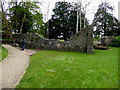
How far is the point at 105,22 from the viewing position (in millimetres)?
32844

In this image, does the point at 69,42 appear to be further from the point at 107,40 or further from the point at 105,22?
the point at 105,22

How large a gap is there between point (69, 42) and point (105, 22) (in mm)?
24768

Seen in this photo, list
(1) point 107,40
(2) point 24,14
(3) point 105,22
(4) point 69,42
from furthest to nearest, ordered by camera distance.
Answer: (3) point 105,22, (1) point 107,40, (2) point 24,14, (4) point 69,42

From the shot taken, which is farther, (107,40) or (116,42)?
A: (116,42)

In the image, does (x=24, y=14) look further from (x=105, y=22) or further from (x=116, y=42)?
(x=105, y=22)

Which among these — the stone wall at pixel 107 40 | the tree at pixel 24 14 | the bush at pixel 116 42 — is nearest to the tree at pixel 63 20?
the tree at pixel 24 14

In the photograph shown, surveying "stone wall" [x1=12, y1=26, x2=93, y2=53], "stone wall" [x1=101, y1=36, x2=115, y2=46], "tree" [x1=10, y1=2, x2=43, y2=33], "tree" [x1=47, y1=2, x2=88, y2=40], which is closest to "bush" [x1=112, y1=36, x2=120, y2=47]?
"stone wall" [x1=101, y1=36, x2=115, y2=46]

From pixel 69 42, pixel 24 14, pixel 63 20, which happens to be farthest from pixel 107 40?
pixel 24 14

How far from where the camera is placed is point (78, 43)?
1248 cm

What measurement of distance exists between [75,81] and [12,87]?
2.10 meters

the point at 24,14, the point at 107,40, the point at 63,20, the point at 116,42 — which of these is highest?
the point at 63,20

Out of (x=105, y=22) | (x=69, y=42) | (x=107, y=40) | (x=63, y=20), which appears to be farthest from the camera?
(x=105, y=22)

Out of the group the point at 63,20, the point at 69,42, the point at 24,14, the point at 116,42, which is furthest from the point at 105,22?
the point at 69,42

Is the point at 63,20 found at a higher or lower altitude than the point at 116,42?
higher
